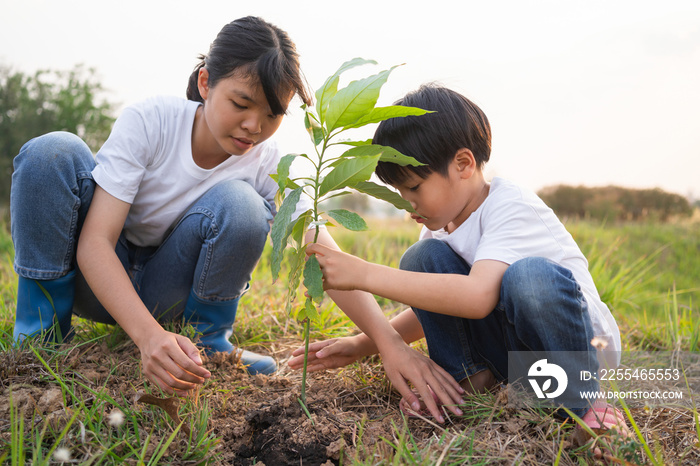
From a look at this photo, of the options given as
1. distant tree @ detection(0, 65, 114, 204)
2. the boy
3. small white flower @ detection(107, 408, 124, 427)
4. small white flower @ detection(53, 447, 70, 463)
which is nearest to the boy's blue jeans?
the boy

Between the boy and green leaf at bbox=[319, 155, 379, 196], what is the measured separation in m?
0.19

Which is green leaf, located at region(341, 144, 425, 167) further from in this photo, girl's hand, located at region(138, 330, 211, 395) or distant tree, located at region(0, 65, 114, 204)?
distant tree, located at region(0, 65, 114, 204)

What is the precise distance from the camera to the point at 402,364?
4.62ft

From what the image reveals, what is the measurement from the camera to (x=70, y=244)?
5.22 feet

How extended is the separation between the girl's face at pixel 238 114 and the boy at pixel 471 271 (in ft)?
1.25

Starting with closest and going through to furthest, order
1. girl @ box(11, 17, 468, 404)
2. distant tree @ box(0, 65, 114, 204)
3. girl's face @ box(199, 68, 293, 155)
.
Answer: girl @ box(11, 17, 468, 404) → girl's face @ box(199, 68, 293, 155) → distant tree @ box(0, 65, 114, 204)

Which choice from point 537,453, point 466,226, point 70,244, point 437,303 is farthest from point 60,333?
point 537,453

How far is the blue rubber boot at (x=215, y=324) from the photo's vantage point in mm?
1742

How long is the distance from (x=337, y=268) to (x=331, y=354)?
1.49 ft

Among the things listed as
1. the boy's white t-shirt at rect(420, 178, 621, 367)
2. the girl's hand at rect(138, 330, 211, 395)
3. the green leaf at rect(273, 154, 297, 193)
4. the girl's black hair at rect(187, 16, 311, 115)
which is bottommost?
the girl's hand at rect(138, 330, 211, 395)

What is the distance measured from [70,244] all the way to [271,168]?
29.6 inches

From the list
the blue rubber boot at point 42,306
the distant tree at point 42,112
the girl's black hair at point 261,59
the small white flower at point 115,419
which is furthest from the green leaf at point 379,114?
the distant tree at point 42,112

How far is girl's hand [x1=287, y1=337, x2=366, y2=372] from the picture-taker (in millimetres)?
1517

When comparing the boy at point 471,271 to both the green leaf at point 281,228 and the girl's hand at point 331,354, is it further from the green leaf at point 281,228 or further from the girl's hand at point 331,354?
the green leaf at point 281,228
